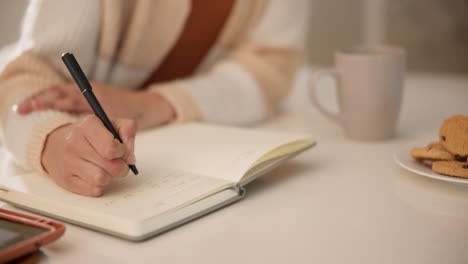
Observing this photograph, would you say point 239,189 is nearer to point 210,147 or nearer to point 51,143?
point 210,147

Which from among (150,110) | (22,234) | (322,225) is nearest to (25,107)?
(150,110)

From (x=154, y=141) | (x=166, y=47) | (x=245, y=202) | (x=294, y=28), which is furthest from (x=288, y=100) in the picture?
(x=245, y=202)

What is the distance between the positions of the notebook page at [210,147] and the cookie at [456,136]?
152 mm

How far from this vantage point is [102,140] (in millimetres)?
520

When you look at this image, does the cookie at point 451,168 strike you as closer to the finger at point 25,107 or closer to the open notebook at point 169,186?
the open notebook at point 169,186

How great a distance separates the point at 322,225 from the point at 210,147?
0.19 meters

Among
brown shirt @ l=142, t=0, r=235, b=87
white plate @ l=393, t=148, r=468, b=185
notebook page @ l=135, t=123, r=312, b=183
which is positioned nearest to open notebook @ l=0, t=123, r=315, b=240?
notebook page @ l=135, t=123, r=312, b=183

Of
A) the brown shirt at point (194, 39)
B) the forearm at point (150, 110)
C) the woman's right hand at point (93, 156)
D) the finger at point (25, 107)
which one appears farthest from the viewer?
the brown shirt at point (194, 39)

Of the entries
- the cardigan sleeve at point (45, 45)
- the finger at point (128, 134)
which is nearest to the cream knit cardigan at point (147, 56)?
the cardigan sleeve at point (45, 45)

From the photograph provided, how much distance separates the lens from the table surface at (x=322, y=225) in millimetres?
455

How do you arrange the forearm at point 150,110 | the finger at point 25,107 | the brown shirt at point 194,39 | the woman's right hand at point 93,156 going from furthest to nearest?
the brown shirt at point 194,39, the forearm at point 150,110, the finger at point 25,107, the woman's right hand at point 93,156

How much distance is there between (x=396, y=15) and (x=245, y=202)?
1.23 m

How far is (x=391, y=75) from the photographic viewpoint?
0.76m

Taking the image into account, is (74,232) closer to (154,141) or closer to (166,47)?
(154,141)
